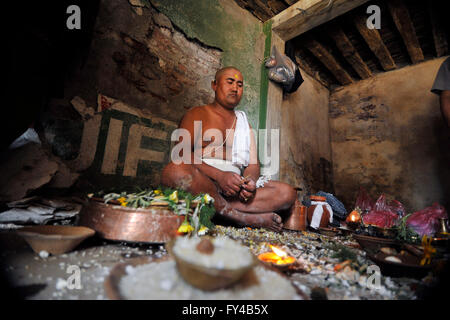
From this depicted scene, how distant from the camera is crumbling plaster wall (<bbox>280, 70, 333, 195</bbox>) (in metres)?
4.56

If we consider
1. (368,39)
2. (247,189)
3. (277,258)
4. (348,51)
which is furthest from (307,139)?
(277,258)

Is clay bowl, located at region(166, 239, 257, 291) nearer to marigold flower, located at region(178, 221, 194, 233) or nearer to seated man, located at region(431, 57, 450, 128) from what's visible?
marigold flower, located at region(178, 221, 194, 233)

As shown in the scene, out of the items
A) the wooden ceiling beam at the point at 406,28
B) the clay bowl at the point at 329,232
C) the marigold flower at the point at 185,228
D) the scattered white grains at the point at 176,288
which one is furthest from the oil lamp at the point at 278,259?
the wooden ceiling beam at the point at 406,28

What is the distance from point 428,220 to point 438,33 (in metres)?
3.86

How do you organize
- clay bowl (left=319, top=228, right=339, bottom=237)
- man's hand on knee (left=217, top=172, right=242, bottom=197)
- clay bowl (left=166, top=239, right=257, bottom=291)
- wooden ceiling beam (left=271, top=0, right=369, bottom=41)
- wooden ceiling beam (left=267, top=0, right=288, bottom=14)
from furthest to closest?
wooden ceiling beam (left=267, top=0, right=288, bottom=14), wooden ceiling beam (left=271, top=0, right=369, bottom=41), clay bowl (left=319, top=228, right=339, bottom=237), man's hand on knee (left=217, top=172, right=242, bottom=197), clay bowl (left=166, top=239, right=257, bottom=291)

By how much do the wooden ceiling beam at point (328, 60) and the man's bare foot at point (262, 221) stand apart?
4006mm

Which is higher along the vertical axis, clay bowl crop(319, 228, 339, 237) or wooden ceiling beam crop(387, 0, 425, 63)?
wooden ceiling beam crop(387, 0, 425, 63)

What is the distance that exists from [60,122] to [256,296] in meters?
2.26

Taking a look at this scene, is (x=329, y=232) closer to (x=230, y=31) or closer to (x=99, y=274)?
(x=99, y=274)

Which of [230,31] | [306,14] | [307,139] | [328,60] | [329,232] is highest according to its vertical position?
[328,60]

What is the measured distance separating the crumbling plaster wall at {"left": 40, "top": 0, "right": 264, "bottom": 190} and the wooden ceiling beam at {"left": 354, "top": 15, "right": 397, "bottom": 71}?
2653 millimetres

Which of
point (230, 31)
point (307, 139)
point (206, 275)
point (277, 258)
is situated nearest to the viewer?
point (206, 275)

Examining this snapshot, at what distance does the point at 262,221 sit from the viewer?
2.34 meters

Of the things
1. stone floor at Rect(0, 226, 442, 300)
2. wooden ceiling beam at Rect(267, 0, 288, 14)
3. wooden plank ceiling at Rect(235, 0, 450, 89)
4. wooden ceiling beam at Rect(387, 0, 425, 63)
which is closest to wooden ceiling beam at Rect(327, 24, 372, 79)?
wooden plank ceiling at Rect(235, 0, 450, 89)
